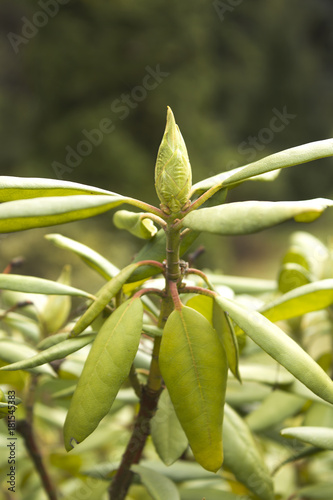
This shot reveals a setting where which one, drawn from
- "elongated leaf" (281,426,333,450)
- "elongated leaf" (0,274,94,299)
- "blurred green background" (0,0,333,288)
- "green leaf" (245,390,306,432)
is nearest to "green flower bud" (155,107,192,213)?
"elongated leaf" (0,274,94,299)

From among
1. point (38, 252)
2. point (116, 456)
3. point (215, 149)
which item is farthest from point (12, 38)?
Answer: point (116, 456)

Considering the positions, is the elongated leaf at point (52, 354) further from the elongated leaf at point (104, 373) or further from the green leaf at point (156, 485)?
the green leaf at point (156, 485)

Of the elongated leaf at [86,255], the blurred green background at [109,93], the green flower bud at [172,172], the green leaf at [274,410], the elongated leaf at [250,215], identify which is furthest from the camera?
the blurred green background at [109,93]

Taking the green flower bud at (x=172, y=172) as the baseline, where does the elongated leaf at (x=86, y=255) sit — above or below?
below

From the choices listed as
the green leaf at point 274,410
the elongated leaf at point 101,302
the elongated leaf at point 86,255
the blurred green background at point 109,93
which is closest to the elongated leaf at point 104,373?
the elongated leaf at point 101,302

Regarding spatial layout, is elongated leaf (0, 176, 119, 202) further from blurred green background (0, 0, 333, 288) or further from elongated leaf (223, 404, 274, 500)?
blurred green background (0, 0, 333, 288)

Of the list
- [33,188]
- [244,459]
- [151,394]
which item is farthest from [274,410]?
[33,188]

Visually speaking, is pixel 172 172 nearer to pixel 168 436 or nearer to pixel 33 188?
pixel 33 188
